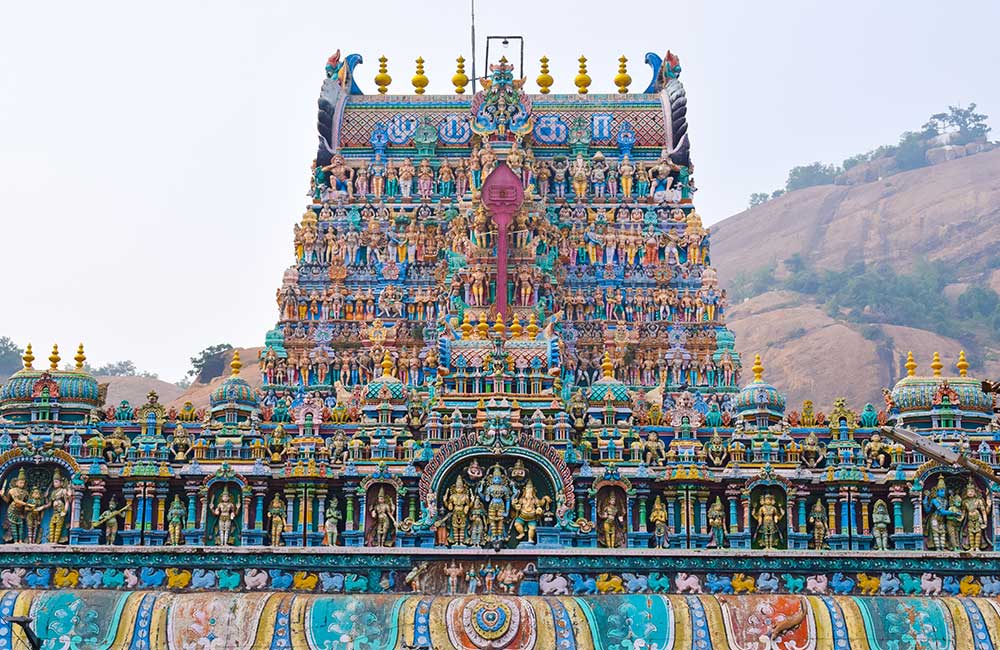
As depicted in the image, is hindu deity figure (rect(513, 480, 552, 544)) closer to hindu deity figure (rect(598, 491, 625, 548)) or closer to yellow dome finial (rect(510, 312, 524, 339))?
hindu deity figure (rect(598, 491, 625, 548))

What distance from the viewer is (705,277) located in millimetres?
69375

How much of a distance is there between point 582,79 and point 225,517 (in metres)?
29.8

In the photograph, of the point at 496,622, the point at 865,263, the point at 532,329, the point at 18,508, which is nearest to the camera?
the point at 496,622

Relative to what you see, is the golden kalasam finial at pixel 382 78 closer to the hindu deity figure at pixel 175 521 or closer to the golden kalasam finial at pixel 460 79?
the golden kalasam finial at pixel 460 79

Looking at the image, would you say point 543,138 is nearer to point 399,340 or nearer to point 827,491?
point 399,340

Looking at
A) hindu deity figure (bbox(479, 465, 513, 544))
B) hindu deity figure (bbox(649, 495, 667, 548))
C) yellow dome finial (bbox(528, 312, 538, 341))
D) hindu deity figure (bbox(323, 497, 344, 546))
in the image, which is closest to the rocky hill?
yellow dome finial (bbox(528, 312, 538, 341))

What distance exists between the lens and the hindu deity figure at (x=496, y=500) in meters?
52.6

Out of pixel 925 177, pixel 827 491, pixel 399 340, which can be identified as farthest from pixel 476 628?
pixel 925 177

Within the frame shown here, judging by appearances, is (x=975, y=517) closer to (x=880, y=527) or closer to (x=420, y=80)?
(x=880, y=527)

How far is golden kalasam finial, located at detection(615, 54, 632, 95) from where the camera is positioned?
7656 cm

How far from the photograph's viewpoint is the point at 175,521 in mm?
53312

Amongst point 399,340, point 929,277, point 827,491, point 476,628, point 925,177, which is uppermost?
point 925,177

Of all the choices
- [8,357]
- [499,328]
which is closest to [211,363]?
[8,357]

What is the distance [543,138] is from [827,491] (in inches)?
934
